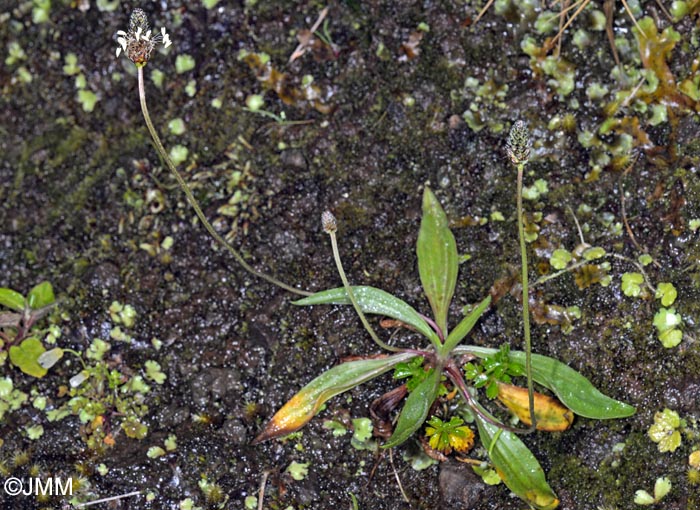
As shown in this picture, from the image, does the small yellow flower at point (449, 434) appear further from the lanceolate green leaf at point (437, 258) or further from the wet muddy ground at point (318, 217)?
the lanceolate green leaf at point (437, 258)

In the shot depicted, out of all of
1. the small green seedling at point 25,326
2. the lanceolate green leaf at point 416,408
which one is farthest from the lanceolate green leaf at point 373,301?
the small green seedling at point 25,326

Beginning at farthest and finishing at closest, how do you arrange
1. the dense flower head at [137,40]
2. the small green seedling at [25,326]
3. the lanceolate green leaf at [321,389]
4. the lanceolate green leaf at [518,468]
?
the small green seedling at [25,326]
the lanceolate green leaf at [321,389]
the lanceolate green leaf at [518,468]
the dense flower head at [137,40]

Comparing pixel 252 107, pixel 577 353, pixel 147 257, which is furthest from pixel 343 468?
pixel 252 107

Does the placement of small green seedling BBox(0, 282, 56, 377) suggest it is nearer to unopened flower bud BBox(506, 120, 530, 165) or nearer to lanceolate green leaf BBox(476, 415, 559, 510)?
lanceolate green leaf BBox(476, 415, 559, 510)

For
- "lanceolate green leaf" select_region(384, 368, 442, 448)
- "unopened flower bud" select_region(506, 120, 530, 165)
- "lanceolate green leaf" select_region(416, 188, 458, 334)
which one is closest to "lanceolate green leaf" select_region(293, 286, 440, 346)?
"lanceolate green leaf" select_region(416, 188, 458, 334)

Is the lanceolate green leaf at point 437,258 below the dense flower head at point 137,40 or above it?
below

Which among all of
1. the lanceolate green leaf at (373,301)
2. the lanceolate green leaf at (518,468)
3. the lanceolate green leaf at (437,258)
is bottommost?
the lanceolate green leaf at (518,468)

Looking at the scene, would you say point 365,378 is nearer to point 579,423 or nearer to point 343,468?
point 343,468
